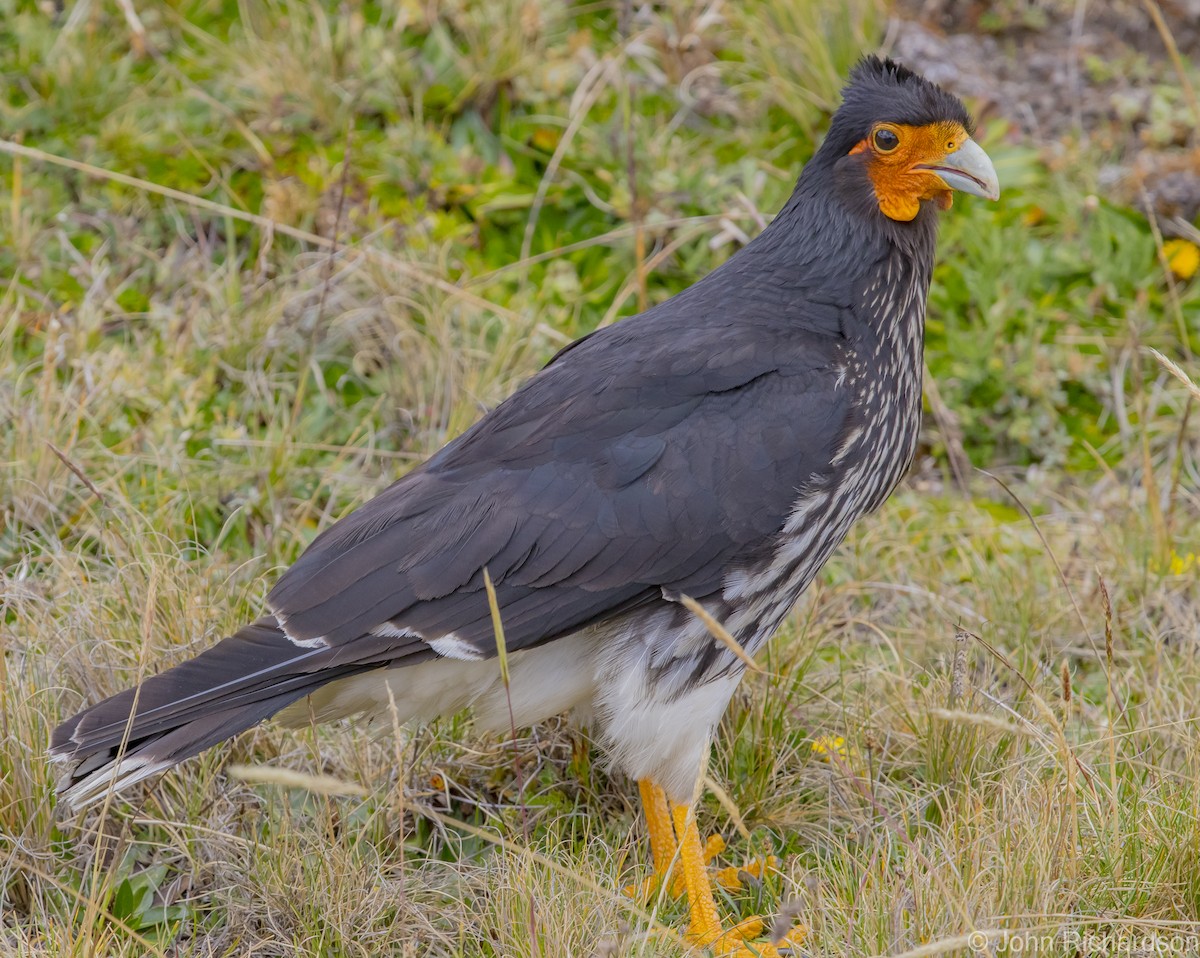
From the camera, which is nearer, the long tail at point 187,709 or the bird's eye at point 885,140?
the long tail at point 187,709

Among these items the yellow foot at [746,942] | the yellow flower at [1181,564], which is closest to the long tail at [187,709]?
the yellow foot at [746,942]

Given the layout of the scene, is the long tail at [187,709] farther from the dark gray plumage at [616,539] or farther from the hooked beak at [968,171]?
the hooked beak at [968,171]

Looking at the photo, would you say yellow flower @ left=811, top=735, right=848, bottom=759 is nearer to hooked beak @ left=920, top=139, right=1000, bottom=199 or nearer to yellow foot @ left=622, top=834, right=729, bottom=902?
yellow foot @ left=622, top=834, right=729, bottom=902

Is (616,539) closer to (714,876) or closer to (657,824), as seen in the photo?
(657,824)

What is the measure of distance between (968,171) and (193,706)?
88.6 inches

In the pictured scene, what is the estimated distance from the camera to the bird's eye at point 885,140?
354 centimetres

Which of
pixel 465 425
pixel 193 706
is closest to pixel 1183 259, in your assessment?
pixel 465 425

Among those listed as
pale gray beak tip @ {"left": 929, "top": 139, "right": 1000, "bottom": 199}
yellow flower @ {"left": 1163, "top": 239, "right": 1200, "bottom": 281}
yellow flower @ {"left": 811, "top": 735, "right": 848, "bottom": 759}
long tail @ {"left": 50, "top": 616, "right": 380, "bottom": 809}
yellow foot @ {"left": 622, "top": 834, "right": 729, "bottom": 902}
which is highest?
pale gray beak tip @ {"left": 929, "top": 139, "right": 1000, "bottom": 199}

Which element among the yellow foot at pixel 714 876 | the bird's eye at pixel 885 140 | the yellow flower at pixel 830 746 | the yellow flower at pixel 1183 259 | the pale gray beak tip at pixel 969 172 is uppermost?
the bird's eye at pixel 885 140

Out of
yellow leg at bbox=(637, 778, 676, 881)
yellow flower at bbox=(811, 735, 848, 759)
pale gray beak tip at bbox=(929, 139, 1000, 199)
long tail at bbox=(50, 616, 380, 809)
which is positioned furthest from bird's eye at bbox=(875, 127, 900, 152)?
long tail at bbox=(50, 616, 380, 809)

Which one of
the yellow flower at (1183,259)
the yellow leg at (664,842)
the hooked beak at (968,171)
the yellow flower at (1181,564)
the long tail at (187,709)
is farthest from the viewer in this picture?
the yellow flower at (1183,259)

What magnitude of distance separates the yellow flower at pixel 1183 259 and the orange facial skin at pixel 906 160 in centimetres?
222

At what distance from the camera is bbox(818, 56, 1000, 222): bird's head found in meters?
3.53

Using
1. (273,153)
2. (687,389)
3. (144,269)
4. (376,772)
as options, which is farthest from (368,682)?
(273,153)
